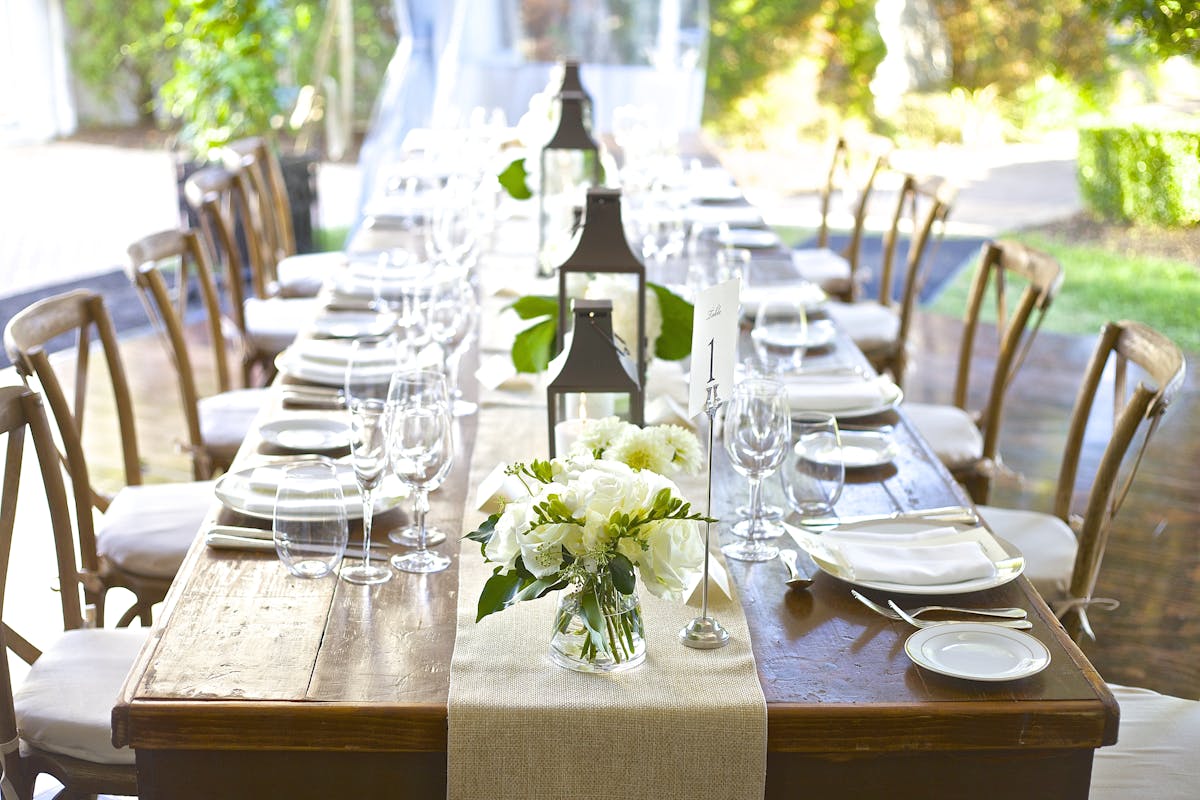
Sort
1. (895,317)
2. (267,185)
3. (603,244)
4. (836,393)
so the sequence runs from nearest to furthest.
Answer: (603,244), (836,393), (895,317), (267,185)

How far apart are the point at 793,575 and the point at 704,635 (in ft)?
0.72

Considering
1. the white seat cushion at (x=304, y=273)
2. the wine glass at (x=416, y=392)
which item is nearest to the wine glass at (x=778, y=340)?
the wine glass at (x=416, y=392)

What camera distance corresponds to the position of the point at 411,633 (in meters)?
1.60

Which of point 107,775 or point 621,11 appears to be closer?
point 107,775

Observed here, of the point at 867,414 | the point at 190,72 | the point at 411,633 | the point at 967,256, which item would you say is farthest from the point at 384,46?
the point at 411,633

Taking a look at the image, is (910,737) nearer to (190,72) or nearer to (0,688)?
(0,688)

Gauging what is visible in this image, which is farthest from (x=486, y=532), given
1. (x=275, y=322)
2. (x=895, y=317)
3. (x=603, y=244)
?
(x=895, y=317)

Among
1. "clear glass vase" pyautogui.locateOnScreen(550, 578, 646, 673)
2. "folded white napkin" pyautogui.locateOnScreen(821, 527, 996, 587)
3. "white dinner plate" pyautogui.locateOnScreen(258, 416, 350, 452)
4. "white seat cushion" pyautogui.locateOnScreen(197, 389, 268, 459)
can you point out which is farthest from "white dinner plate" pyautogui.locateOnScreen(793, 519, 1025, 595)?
"white seat cushion" pyautogui.locateOnScreen(197, 389, 268, 459)

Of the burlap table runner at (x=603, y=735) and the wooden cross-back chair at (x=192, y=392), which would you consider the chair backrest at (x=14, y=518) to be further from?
the wooden cross-back chair at (x=192, y=392)

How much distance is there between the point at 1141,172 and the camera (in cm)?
855

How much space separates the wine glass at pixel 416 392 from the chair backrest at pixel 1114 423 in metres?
1.11

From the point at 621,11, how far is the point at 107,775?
5809mm

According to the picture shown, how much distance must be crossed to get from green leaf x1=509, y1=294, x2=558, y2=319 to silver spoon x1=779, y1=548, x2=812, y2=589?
698 mm

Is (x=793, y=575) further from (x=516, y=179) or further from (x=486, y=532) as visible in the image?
(x=516, y=179)
